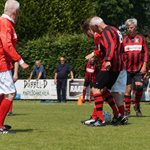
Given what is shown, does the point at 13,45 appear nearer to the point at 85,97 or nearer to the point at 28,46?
the point at 85,97

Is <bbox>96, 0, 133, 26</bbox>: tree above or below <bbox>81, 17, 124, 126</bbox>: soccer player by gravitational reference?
below

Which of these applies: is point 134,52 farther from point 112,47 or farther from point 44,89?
point 44,89

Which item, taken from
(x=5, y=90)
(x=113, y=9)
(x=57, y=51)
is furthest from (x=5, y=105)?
(x=113, y=9)

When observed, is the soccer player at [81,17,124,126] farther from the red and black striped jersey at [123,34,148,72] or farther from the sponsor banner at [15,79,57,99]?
the sponsor banner at [15,79,57,99]

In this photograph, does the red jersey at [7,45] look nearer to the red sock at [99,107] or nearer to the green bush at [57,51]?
the red sock at [99,107]

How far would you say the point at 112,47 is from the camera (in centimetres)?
1118

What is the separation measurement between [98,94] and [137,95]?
4.51 m

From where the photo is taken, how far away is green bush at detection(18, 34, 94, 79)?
31.7m

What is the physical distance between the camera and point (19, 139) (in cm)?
908

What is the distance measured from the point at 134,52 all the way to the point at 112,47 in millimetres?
3861

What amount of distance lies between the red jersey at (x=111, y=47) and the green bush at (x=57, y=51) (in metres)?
19.8

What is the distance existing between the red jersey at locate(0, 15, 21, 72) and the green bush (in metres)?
21.4

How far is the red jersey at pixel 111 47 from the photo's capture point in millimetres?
11172

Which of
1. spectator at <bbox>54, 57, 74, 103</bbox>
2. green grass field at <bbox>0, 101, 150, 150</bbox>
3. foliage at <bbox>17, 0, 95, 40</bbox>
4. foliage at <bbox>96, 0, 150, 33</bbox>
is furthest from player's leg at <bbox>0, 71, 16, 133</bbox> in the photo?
foliage at <bbox>96, 0, 150, 33</bbox>
